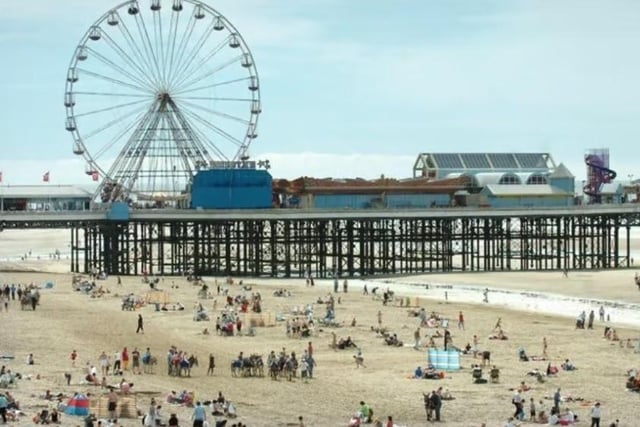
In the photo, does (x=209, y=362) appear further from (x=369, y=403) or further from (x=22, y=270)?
(x=22, y=270)

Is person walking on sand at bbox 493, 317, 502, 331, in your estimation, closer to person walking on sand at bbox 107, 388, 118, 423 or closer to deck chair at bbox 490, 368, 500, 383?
deck chair at bbox 490, 368, 500, 383

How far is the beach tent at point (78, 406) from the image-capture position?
25.6m

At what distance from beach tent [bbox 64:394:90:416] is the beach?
20.8 inches

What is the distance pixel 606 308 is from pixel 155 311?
1573 centimetres

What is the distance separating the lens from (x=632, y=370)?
104 feet

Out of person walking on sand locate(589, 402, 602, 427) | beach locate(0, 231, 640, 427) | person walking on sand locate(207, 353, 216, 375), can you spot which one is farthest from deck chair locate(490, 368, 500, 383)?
person walking on sand locate(207, 353, 216, 375)

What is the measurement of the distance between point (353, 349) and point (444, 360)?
162 inches

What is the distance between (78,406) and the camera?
25672 millimetres

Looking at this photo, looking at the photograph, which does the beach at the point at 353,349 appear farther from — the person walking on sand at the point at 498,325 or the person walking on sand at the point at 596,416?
the person walking on sand at the point at 596,416

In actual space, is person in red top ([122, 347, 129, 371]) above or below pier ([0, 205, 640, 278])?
below

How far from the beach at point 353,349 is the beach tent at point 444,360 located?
0.43 m

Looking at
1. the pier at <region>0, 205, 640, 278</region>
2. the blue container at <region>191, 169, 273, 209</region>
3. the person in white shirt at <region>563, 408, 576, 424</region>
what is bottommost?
the person in white shirt at <region>563, 408, 576, 424</region>

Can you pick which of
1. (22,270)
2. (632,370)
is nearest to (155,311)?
(632,370)

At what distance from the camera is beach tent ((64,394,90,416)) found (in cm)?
2564
